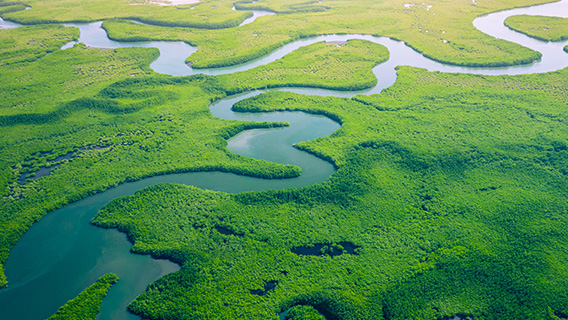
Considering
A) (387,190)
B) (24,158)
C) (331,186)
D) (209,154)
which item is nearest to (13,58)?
(24,158)

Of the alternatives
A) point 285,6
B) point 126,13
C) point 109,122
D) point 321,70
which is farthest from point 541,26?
point 126,13

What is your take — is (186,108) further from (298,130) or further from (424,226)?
(424,226)

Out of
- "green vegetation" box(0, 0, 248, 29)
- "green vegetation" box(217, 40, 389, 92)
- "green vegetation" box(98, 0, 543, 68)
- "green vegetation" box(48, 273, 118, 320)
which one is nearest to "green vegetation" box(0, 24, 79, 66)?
"green vegetation" box(0, 0, 248, 29)

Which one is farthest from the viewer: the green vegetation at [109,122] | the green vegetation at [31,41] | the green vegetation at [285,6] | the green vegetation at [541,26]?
the green vegetation at [285,6]

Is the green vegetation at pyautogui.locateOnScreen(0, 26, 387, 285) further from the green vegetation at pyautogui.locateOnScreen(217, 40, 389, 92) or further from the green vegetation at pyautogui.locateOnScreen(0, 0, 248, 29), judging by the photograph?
the green vegetation at pyautogui.locateOnScreen(0, 0, 248, 29)

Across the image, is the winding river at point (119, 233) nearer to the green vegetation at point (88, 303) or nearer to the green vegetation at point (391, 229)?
the green vegetation at point (88, 303)

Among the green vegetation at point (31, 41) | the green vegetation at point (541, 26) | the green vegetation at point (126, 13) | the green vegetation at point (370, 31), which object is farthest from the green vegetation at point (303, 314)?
the green vegetation at point (541, 26)
